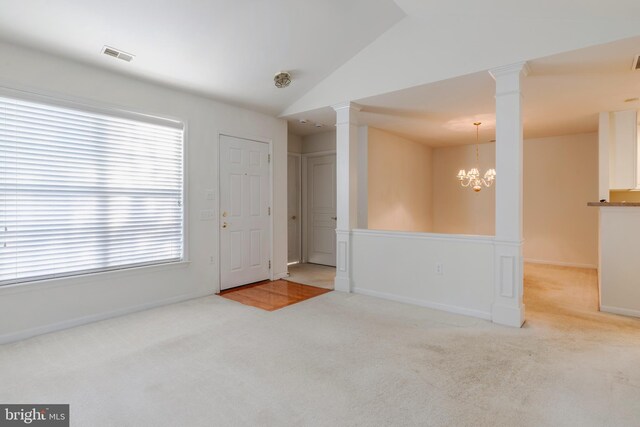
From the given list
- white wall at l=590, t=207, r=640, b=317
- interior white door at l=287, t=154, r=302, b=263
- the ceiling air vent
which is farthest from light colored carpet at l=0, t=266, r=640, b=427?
interior white door at l=287, t=154, r=302, b=263

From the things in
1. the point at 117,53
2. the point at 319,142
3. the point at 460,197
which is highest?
the point at 117,53

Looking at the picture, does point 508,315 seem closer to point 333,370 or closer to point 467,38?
point 333,370

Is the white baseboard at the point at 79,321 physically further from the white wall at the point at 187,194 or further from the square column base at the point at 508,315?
the square column base at the point at 508,315

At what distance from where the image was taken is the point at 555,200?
6469 mm

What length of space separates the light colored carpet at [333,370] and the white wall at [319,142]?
3.58m

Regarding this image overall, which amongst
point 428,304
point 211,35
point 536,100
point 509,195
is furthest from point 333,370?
point 536,100

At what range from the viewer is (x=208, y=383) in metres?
2.30

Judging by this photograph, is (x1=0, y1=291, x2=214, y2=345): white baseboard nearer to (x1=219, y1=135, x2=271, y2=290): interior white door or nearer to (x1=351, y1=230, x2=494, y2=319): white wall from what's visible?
(x1=219, y1=135, x2=271, y2=290): interior white door

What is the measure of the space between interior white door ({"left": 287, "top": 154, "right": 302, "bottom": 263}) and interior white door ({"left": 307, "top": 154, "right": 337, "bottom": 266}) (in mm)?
211

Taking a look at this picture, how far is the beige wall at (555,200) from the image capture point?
6.17 metres

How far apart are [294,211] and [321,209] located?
23.1 inches

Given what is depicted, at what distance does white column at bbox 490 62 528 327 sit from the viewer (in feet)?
10.8

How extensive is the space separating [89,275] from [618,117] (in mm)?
6833

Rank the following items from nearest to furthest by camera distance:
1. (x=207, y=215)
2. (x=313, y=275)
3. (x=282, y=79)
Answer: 1. (x=282, y=79)
2. (x=207, y=215)
3. (x=313, y=275)
